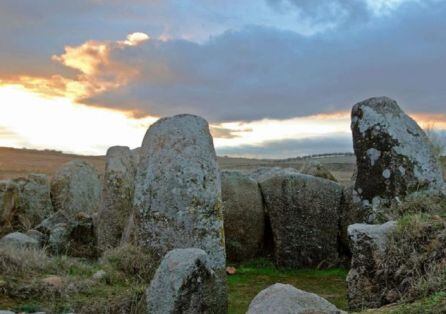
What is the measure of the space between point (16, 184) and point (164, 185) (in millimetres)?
9250

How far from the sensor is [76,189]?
20922mm

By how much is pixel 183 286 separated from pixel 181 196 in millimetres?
2404

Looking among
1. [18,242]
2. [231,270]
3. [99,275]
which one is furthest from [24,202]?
[99,275]

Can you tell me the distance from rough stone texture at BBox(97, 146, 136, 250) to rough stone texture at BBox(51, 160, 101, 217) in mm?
4031

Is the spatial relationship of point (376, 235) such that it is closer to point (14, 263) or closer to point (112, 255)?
point (112, 255)

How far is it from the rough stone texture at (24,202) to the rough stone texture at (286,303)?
12.5m

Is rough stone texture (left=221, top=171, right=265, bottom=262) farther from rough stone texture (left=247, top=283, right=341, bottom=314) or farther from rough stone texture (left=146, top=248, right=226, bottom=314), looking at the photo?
rough stone texture (left=247, top=283, right=341, bottom=314)

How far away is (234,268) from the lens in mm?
15969

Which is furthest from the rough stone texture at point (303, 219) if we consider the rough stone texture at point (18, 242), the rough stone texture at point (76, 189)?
the rough stone texture at point (76, 189)

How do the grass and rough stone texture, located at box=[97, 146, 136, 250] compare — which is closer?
the grass

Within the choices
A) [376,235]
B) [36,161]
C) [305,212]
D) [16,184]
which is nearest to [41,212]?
[16,184]

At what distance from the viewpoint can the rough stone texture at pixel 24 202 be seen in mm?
18328

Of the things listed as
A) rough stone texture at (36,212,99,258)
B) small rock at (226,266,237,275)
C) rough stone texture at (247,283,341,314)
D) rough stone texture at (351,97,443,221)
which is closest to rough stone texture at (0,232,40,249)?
rough stone texture at (36,212,99,258)

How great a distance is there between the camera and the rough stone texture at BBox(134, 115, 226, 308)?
441 inches
